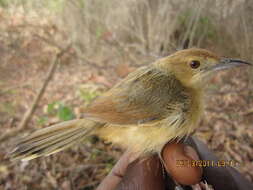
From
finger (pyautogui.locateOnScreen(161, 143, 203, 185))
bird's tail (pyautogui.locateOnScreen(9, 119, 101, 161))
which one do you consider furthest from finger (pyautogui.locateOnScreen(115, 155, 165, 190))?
bird's tail (pyautogui.locateOnScreen(9, 119, 101, 161))

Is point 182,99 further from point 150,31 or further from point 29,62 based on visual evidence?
point 29,62

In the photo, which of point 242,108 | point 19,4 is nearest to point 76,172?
point 242,108

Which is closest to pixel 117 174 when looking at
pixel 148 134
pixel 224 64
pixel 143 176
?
pixel 143 176

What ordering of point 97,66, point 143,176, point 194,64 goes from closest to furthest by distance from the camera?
point 143,176, point 194,64, point 97,66

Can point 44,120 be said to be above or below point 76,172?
above

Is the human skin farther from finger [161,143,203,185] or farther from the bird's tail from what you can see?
the bird's tail

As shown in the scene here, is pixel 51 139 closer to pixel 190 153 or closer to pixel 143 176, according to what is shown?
pixel 143 176
